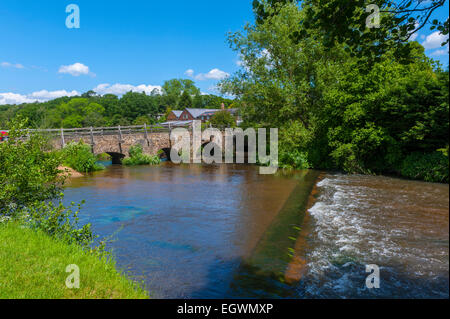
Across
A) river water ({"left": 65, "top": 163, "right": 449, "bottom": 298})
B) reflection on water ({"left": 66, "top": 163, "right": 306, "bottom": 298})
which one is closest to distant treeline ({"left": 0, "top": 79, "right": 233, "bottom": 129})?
reflection on water ({"left": 66, "top": 163, "right": 306, "bottom": 298})

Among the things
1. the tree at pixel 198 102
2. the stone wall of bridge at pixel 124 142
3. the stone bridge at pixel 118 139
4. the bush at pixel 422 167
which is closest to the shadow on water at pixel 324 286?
the bush at pixel 422 167

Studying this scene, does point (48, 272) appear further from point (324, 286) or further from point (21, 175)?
point (324, 286)

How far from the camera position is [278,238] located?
8984mm

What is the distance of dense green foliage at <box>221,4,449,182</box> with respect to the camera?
18.3 metres

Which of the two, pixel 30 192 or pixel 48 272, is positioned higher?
pixel 30 192

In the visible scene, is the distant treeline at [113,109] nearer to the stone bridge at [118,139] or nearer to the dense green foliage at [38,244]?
the stone bridge at [118,139]

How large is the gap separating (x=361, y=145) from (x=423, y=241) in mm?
13637

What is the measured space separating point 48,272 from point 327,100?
21150 mm

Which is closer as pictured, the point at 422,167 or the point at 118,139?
the point at 422,167

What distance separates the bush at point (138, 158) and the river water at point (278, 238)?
13825 millimetres

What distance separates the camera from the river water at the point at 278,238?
19.7 ft

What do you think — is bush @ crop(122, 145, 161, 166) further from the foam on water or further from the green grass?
the green grass

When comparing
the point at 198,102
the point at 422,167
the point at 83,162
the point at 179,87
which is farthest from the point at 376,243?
the point at 179,87

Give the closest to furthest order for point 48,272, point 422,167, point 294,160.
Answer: point 48,272 < point 422,167 < point 294,160
